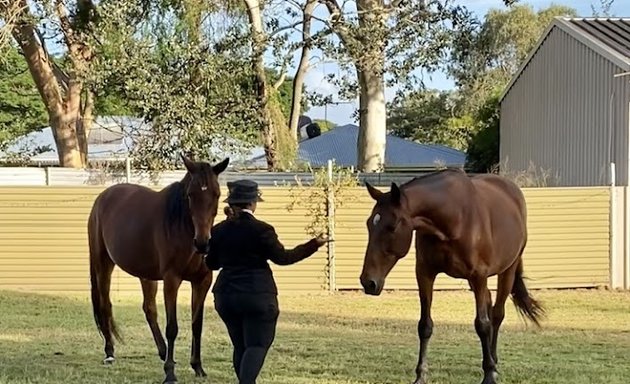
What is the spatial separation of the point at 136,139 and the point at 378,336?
1149cm

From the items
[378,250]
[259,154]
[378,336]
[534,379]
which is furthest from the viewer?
[259,154]

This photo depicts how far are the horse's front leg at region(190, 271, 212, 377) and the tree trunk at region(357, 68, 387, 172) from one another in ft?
46.0

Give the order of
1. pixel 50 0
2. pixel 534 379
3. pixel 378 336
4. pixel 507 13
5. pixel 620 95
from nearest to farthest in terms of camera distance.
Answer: pixel 534 379, pixel 378 336, pixel 620 95, pixel 50 0, pixel 507 13

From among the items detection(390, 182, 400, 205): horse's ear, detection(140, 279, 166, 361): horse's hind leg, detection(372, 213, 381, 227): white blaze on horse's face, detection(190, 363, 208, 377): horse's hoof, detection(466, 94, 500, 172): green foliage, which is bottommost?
detection(190, 363, 208, 377): horse's hoof

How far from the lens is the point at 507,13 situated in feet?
176

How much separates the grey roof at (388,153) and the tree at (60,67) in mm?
12458

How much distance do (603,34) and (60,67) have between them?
44.2 ft

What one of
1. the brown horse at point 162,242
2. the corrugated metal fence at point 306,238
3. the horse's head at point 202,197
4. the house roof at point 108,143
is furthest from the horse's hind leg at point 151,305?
the house roof at point 108,143

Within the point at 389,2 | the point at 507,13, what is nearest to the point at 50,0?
the point at 389,2

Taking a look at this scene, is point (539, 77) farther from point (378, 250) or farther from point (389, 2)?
point (378, 250)

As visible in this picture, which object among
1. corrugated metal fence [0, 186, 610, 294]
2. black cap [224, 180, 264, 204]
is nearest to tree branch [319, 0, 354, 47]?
corrugated metal fence [0, 186, 610, 294]

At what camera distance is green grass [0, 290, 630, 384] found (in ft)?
26.0

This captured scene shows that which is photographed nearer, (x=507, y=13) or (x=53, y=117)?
(x=53, y=117)

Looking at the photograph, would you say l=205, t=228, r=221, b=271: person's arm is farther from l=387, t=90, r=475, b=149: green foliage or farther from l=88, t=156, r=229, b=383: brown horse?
l=387, t=90, r=475, b=149: green foliage
